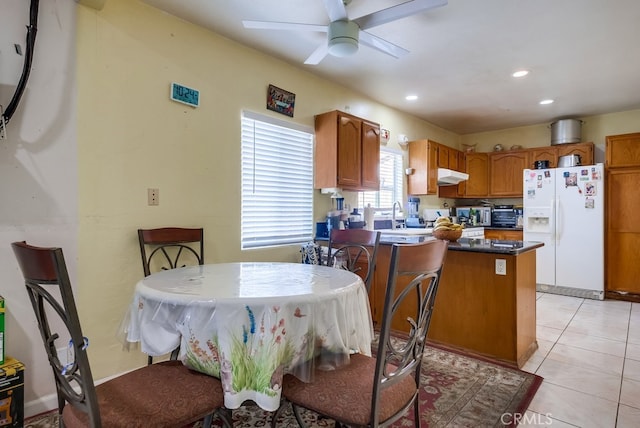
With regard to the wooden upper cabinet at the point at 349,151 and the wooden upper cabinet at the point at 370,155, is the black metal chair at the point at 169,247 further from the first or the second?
the wooden upper cabinet at the point at 370,155

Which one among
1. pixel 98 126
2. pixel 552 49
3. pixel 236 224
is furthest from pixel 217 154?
pixel 552 49

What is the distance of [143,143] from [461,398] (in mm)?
2627

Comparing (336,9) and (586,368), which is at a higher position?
(336,9)

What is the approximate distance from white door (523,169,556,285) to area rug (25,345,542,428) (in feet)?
9.95

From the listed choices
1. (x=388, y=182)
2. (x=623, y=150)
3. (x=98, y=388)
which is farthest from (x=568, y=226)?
(x=98, y=388)

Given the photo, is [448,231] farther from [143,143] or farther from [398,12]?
[143,143]

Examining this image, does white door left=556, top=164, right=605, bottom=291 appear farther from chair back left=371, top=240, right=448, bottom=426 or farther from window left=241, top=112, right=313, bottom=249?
chair back left=371, top=240, right=448, bottom=426

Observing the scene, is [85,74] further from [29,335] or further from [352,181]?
[352,181]

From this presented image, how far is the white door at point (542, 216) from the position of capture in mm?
4848

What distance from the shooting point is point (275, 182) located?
10.8ft

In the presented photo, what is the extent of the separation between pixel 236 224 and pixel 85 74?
1443 mm

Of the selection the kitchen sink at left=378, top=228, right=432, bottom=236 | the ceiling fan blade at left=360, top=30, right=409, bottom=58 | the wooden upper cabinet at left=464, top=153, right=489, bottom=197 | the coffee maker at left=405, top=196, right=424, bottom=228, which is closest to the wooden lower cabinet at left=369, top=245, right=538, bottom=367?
the kitchen sink at left=378, top=228, right=432, bottom=236

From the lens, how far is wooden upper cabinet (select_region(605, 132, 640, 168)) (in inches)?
175

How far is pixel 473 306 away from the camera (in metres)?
2.71
